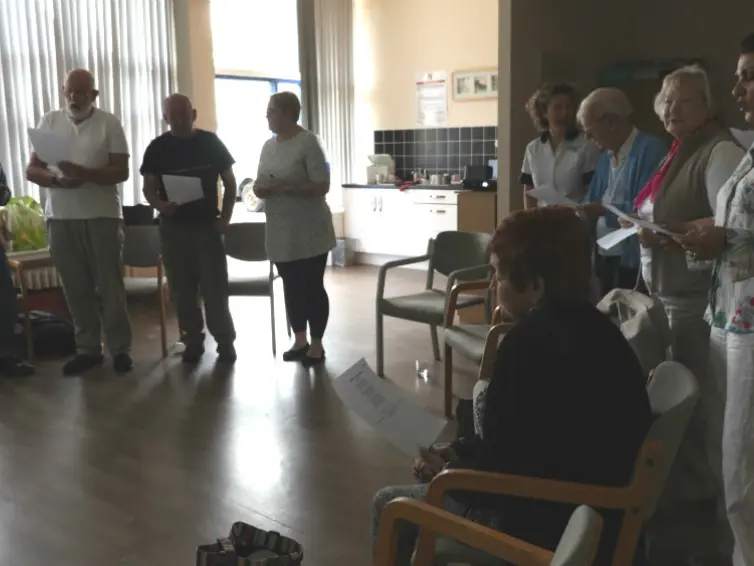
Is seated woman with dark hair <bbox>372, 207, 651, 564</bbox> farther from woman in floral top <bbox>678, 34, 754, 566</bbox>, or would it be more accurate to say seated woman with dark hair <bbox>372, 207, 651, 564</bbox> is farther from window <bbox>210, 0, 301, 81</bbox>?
window <bbox>210, 0, 301, 81</bbox>

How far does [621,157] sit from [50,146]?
267 centimetres

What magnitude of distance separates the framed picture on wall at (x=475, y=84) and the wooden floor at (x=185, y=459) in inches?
146

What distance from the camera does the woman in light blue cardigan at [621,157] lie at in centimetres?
265

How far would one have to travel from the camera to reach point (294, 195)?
3988 millimetres

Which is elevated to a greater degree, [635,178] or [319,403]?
[635,178]

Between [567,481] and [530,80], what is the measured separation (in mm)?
3116

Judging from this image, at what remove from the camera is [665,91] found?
2.21 meters

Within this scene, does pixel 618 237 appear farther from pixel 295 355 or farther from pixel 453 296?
pixel 295 355

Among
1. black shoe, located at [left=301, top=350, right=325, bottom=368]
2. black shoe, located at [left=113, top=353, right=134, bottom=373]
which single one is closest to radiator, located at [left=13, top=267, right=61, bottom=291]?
black shoe, located at [left=113, top=353, right=134, bottom=373]

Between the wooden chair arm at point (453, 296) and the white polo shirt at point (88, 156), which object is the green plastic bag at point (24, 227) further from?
the wooden chair arm at point (453, 296)

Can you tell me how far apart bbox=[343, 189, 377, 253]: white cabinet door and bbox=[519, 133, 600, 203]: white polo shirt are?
4.41 meters

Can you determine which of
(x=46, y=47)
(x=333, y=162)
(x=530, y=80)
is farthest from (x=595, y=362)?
(x=333, y=162)

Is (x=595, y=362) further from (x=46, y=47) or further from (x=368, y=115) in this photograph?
(x=368, y=115)

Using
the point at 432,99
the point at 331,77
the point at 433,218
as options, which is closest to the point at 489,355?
the point at 433,218
